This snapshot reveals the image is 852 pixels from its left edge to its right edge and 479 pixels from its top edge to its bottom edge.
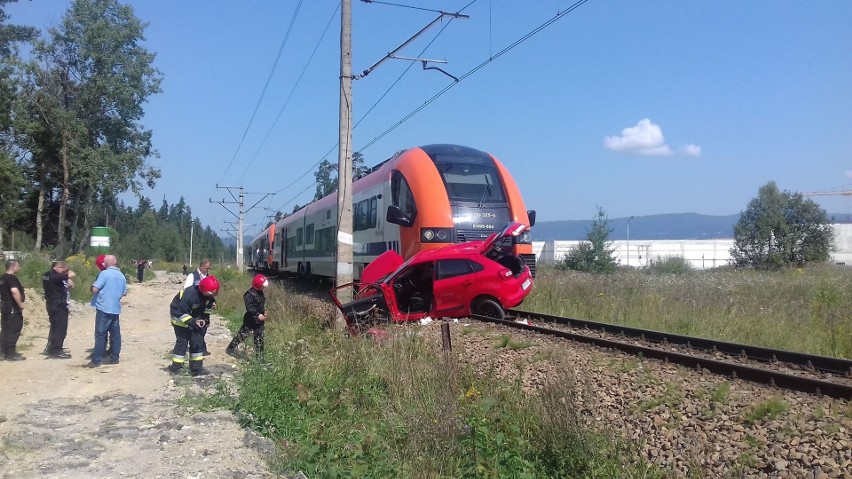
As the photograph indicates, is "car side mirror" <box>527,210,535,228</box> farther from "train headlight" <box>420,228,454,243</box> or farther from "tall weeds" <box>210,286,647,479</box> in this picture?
"tall weeds" <box>210,286,647,479</box>

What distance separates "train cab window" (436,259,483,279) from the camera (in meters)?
12.6

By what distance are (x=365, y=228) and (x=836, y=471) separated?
1415cm

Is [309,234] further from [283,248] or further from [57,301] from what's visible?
[57,301]

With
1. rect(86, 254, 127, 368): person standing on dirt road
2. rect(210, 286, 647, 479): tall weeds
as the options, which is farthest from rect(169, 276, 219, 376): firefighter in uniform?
rect(86, 254, 127, 368): person standing on dirt road

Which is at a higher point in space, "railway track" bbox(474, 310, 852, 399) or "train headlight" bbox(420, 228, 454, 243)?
"train headlight" bbox(420, 228, 454, 243)

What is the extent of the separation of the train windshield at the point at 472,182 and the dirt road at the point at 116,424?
598cm

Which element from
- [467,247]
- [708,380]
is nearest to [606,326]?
[467,247]

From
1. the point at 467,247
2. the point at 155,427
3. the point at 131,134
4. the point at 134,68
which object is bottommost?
the point at 155,427

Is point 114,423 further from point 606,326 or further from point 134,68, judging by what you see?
point 134,68

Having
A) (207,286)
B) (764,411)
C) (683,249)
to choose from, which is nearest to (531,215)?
(207,286)

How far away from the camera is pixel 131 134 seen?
141ft

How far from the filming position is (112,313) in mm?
9875

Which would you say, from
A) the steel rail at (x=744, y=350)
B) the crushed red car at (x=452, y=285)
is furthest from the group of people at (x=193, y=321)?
the steel rail at (x=744, y=350)

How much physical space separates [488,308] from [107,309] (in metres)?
6.35
